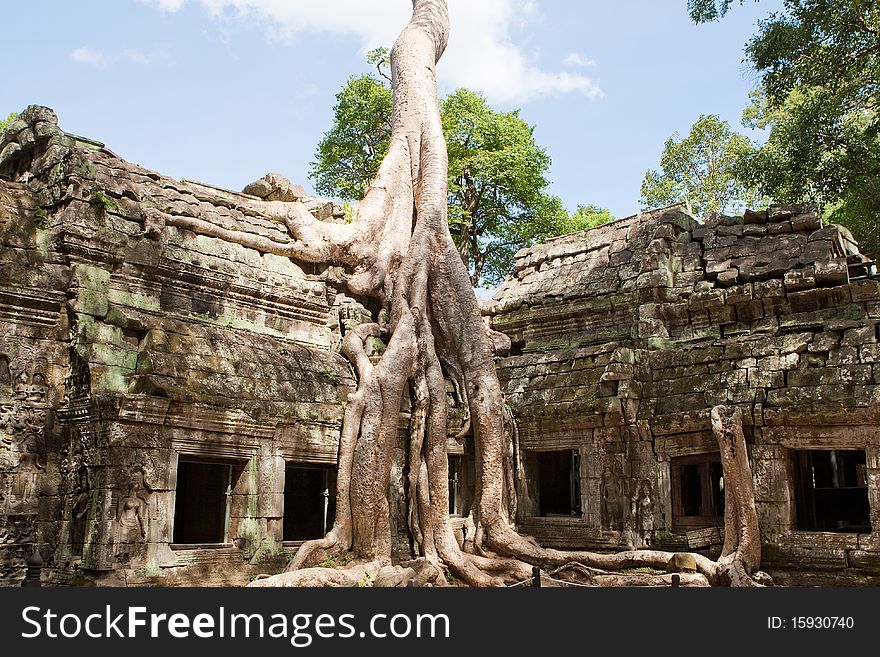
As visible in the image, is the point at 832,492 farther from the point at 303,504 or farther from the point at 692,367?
the point at 303,504

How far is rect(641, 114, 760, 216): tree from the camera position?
77.5 feet

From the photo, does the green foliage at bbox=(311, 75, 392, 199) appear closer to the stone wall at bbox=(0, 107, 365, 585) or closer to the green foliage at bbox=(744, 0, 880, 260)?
the green foliage at bbox=(744, 0, 880, 260)

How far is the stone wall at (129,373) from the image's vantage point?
811 centimetres

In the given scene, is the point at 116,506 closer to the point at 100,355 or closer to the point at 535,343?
the point at 100,355

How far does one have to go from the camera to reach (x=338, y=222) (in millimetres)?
11812

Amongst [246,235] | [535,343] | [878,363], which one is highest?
[246,235]

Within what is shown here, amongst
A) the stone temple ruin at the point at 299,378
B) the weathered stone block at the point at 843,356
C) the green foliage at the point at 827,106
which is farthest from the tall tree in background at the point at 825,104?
the weathered stone block at the point at 843,356

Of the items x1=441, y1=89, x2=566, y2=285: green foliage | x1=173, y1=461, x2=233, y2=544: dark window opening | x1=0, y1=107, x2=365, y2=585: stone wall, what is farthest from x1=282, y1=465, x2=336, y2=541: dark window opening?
x1=441, y1=89, x2=566, y2=285: green foliage

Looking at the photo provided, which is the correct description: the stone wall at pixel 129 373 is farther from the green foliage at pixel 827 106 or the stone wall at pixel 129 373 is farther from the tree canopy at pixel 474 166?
the tree canopy at pixel 474 166

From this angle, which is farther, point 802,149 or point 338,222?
point 802,149

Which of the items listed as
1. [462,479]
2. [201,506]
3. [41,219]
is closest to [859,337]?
[462,479]

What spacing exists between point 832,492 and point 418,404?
21.8ft

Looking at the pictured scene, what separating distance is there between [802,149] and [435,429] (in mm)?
9338

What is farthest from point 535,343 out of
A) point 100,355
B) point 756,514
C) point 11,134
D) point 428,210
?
point 11,134
